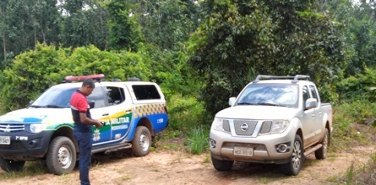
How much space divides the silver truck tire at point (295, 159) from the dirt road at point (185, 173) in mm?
133

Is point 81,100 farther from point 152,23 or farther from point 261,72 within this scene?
point 152,23

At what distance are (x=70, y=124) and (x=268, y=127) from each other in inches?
153

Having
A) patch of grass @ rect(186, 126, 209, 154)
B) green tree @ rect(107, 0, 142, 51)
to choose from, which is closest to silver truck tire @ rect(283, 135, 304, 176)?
patch of grass @ rect(186, 126, 209, 154)

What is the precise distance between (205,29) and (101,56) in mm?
4511

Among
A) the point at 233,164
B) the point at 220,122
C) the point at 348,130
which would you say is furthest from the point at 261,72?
the point at 220,122

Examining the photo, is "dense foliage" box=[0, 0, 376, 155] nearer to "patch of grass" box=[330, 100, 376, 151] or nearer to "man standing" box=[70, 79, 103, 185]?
"patch of grass" box=[330, 100, 376, 151]

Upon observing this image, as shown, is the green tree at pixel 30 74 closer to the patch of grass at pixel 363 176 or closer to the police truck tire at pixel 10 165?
the police truck tire at pixel 10 165

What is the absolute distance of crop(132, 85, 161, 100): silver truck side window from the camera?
11.5 m

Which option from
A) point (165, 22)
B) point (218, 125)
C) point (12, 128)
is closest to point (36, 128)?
point (12, 128)

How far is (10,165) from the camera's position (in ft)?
31.4

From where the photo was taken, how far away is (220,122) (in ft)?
27.9

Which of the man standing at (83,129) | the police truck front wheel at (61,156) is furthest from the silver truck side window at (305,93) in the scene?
the police truck front wheel at (61,156)

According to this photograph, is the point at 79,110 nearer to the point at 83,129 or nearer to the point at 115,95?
the point at 83,129

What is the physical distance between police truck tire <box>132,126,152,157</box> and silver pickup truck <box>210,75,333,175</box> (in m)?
2.87
